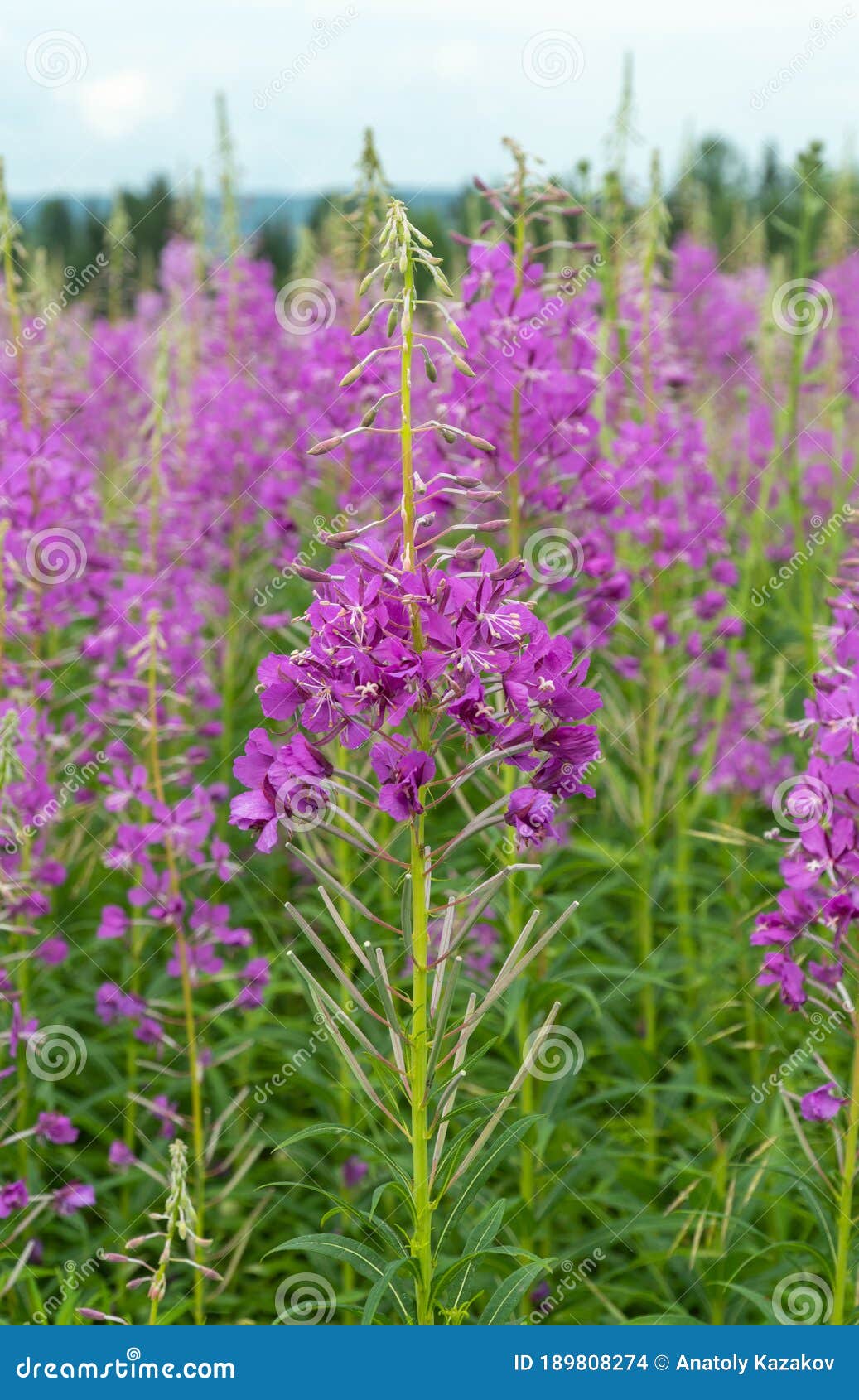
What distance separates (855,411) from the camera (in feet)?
36.2

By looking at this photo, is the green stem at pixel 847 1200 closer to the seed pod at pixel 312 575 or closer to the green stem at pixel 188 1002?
the seed pod at pixel 312 575

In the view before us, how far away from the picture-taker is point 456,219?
12562 millimetres

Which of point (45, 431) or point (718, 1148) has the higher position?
point (45, 431)

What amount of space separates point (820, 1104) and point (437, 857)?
1.10 meters

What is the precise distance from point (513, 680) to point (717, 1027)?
284 cm

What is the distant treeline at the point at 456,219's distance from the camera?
5492 mm

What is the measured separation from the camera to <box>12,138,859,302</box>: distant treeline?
5.49 m

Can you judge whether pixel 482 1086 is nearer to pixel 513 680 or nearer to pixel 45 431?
pixel 513 680

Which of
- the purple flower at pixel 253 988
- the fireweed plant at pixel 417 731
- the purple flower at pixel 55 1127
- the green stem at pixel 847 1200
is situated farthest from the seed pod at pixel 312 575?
the purple flower at pixel 55 1127

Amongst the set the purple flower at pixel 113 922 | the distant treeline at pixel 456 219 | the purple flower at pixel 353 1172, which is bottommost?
the purple flower at pixel 353 1172

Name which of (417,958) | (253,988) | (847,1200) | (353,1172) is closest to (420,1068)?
(417,958)

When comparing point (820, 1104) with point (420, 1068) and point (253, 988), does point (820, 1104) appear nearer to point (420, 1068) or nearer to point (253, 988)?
point (420, 1068)

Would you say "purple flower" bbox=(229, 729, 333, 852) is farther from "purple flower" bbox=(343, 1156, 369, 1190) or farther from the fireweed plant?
"purple flower" bbox=(343, 1156, 369, 1190)

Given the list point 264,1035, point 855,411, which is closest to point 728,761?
point 264,1035
